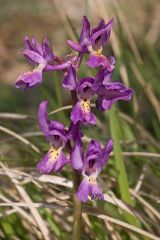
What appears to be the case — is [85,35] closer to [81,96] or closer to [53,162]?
[81,96]

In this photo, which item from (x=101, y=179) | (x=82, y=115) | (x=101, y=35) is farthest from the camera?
(x=101, y=179)

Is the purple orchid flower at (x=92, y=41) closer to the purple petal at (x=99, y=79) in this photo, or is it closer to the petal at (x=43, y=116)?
the purple petal at (x=99, y=79)

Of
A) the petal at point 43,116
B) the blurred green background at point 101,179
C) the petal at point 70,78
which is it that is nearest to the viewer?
the petal at point 70,78

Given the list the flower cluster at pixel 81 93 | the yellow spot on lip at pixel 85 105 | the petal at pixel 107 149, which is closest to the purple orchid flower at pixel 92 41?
the flower cluster at pixel 81 93

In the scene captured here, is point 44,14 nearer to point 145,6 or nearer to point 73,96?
point 145,6

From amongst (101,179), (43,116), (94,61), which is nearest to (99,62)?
(94,61)

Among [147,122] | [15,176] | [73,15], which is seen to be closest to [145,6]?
[73,15]
